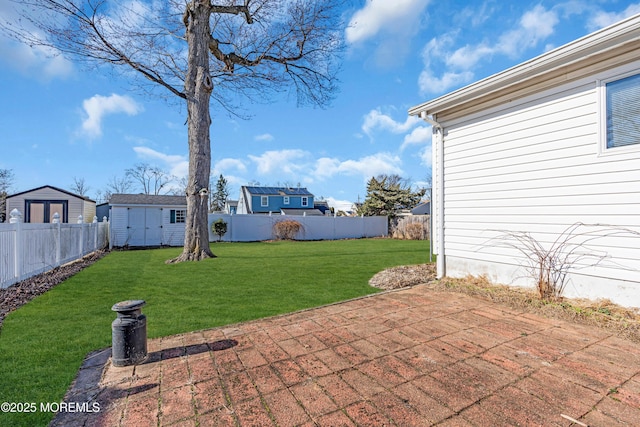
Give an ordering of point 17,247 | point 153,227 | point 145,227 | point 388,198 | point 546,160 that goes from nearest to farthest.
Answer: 1. point 546,160
2. point 17,247
3. point 145,227
4. point 153,227
5. point 388,198

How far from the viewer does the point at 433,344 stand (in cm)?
270

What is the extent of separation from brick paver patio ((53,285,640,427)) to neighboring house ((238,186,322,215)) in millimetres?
26055

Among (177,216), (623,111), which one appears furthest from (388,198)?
(623,111)

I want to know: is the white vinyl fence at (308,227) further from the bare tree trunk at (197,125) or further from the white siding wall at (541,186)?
the white siding wall at (541,186)

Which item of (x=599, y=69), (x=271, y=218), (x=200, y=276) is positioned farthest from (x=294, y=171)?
(x=599, y=69)

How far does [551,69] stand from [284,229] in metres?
15.2

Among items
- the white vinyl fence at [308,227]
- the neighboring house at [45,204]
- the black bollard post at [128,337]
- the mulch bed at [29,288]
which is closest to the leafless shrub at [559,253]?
the black bollard post at [128,337]

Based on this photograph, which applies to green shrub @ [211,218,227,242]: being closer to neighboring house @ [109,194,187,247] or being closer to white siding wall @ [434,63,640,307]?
neighboring house @ [109,194,187,247]

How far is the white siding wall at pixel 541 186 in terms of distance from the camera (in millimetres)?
3291

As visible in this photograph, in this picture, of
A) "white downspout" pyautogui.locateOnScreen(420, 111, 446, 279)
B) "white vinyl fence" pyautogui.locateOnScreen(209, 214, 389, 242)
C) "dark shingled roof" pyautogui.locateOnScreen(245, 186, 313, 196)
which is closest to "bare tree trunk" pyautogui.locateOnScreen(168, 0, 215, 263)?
"white downspout" pyautogui.locateOnScreen(420, 111, 446, 279)

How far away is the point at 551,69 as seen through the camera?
12.0ft

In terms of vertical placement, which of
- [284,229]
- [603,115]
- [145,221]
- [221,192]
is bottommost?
[284,229]

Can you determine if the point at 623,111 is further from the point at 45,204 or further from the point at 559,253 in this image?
the point at 45,204

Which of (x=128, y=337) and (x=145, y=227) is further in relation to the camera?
(x=145, y=227)
